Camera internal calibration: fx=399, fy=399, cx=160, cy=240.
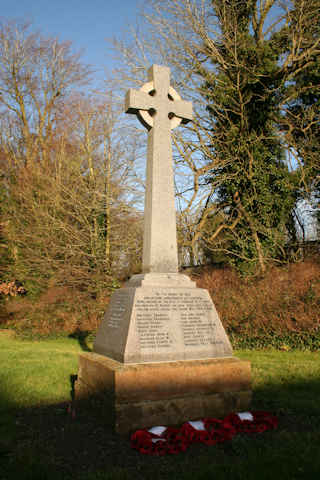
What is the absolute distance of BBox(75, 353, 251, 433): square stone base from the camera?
13.1 feet

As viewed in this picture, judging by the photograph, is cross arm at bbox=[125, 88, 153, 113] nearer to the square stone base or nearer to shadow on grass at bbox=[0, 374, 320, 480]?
the square stone base

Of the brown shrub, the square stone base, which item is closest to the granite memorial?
the square stone base

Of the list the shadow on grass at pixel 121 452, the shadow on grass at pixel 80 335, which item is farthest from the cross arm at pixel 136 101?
the shadow on grass at pixel 80 335

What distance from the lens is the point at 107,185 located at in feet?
47.0

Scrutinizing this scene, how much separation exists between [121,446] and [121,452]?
Answer: 11 centimetres

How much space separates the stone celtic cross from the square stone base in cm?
134

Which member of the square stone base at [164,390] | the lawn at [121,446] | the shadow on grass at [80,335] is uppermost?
the square stone base at [164,390]

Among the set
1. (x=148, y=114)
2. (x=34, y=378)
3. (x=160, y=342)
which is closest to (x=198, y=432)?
(x=160, y=342)

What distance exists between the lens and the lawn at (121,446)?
305cm

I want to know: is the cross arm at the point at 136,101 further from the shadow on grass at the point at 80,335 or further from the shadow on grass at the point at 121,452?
the shadow on grass at the point at 80,335

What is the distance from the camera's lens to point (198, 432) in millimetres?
3818

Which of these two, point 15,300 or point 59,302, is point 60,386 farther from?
point 15,300

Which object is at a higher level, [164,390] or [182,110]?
[182,110]

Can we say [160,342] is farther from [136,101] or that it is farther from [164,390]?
[136,101]
